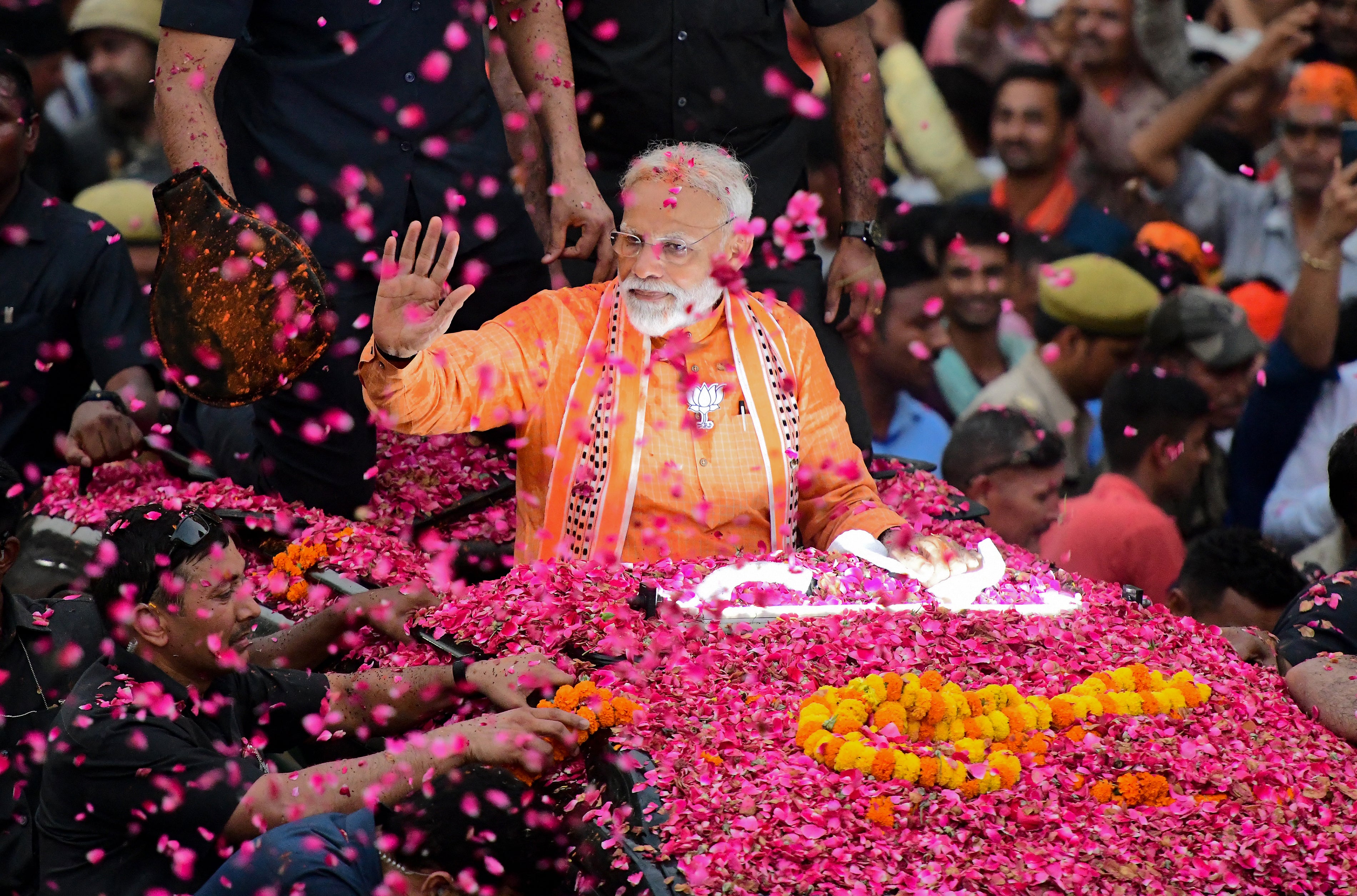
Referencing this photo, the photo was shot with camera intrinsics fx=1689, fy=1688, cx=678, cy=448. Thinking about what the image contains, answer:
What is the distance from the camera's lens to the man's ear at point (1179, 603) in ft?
21.2

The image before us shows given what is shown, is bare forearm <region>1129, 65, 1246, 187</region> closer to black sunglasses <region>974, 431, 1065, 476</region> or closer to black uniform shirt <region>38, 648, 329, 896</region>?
black sunglasses <region>974, 431, 1065, 476</region>

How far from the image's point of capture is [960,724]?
3.89m

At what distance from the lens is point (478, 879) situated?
370cm

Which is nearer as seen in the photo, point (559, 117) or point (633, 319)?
point (633, 319)

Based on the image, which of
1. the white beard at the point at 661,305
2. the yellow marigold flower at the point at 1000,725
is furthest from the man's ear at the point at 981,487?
the yellow marigold flower at the point at 1000,725

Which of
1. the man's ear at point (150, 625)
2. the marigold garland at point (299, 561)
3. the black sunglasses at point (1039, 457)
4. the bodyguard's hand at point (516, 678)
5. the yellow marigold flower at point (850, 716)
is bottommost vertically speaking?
the marigold garland at point (299, 561)

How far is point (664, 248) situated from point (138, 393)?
2345 millimetres

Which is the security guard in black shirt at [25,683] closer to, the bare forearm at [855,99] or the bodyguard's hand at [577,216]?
the bodyguard's hand at [577,216]

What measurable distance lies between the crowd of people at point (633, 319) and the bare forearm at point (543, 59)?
17 millimetres

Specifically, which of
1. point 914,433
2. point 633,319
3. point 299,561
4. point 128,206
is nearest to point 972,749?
point 633,319

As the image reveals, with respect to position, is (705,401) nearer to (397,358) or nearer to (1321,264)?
(397,358)

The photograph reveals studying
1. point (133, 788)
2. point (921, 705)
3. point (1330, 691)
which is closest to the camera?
point (133, 788)

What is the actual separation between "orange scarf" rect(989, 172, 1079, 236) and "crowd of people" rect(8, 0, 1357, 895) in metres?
0.02

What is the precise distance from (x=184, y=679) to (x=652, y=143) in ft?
8.61
